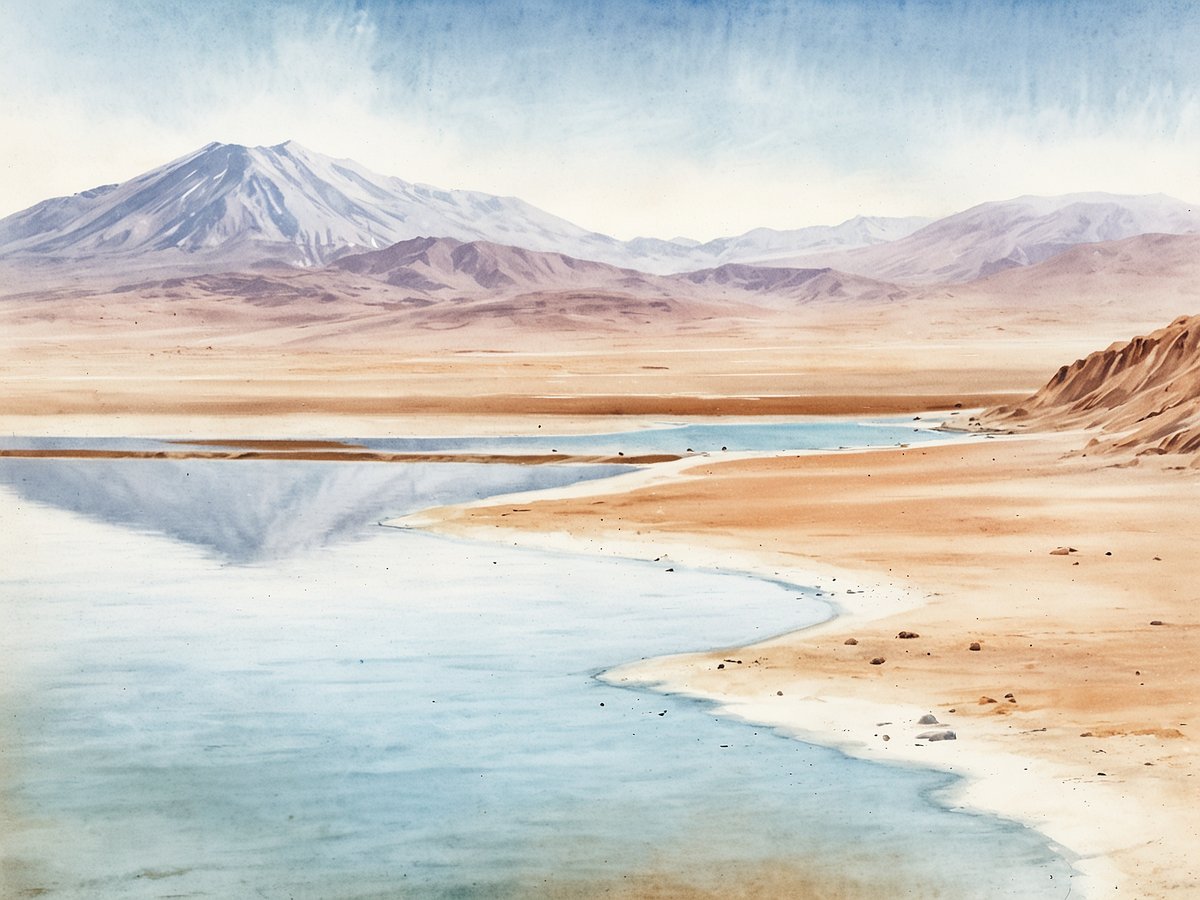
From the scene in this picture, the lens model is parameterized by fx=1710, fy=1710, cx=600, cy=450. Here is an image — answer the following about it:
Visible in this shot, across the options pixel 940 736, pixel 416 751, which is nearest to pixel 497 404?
pixel 416 751

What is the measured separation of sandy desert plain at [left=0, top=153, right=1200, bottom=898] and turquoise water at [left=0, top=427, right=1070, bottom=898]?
516mm

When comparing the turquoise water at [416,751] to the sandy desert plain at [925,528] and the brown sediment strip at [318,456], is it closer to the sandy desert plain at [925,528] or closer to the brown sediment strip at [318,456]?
the sandy desert plain at [925,528]

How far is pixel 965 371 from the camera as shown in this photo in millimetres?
66938

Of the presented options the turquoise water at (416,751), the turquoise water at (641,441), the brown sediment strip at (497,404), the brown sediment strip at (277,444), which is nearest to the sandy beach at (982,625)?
the turquoise water at (416,751)

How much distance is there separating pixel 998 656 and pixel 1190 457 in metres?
13.2

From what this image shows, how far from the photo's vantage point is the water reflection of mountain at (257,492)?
20.6m

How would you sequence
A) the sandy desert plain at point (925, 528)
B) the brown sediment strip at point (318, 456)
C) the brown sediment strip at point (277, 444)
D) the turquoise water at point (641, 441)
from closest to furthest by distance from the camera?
the sandy desert plain at point (925, 528)
the brown sediment strip at point (318, 456)
the turquoise water at point (641, 441)
the brown sediment strip at point (277, 444)

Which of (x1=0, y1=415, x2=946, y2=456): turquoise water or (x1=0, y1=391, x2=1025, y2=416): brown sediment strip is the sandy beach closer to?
(x1=0, y1=415, x2=946, y2=456): turquoise water

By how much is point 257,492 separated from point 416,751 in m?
16.1

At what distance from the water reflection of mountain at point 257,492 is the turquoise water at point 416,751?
294cm

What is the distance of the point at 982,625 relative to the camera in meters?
13.4

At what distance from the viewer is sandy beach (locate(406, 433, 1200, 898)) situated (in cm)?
884

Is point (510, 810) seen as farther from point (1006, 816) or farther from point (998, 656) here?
point (998, 656)

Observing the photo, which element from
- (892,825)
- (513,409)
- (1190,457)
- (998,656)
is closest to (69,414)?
(513,409)
